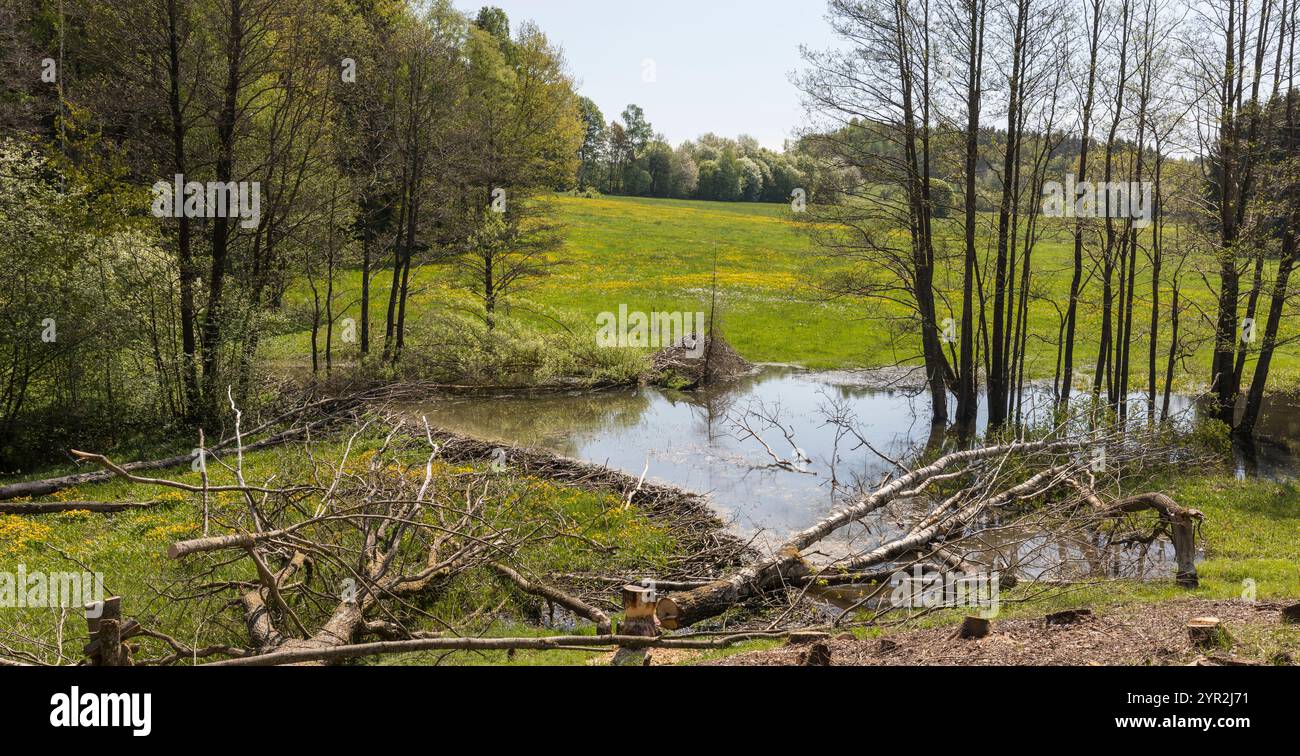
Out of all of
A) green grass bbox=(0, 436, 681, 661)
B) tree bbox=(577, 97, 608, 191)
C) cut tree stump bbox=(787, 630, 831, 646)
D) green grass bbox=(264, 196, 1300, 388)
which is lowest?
green grass bbox=(0, 436, 681, 661)

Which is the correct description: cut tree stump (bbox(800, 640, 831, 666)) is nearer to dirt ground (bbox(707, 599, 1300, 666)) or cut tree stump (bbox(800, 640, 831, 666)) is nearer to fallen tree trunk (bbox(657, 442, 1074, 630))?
dirt ground (bbox(707, 599, 1300, 666))

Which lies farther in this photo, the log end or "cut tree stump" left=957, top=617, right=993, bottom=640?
the log end

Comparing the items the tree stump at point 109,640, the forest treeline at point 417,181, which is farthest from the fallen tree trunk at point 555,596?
the forest treeline at point 417,181

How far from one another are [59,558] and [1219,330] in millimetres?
19593

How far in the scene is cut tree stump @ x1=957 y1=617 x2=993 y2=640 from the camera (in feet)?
20.7

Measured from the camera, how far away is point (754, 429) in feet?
64.2

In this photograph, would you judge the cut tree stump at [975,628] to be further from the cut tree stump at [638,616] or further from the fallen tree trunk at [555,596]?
the fallen tree trunk at [555,596]

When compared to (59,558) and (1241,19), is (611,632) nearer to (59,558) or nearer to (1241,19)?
(59,558)

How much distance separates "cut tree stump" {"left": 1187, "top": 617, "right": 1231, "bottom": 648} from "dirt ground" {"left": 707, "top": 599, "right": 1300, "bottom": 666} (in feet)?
0.18

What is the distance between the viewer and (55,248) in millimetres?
15492

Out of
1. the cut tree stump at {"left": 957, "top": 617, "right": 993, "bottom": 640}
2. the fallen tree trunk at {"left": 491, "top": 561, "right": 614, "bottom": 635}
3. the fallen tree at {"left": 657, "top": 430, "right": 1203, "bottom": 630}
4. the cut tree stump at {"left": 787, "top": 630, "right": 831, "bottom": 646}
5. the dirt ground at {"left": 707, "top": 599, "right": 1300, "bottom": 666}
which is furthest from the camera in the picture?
the fallen tree at {"left": 657, "top": 430, "right": 1203, "bottom": 630}

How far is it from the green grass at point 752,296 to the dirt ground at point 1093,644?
12.1 m

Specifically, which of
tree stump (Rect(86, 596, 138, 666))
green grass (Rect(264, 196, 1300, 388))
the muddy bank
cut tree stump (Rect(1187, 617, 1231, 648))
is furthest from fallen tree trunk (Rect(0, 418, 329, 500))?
cut tree stump (Rect(1187, 617, 1231, 648))

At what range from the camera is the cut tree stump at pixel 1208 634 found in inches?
224
